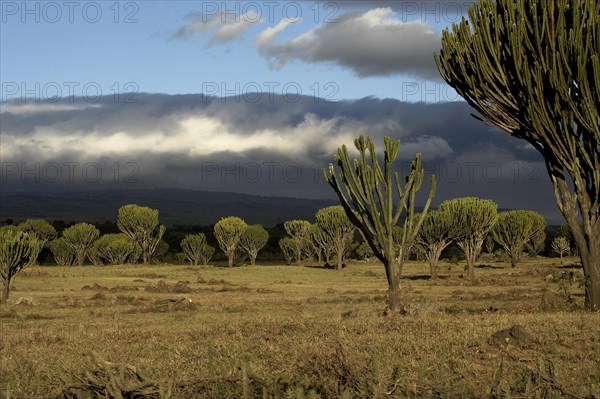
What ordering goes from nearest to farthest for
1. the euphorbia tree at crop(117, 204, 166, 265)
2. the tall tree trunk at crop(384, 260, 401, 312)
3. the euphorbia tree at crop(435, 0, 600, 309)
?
the euphorbia tree at crop(435, 0, 600, 309)
the tall tree trunk at crop(384, 260, 401, 312)
the euphorbia tree at crop(117, 204, 166, 265)

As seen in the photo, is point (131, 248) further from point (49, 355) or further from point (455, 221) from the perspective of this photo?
point (49, 355)

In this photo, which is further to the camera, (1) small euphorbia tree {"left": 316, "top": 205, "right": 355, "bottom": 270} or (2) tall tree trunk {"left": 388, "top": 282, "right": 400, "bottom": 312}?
(1) small euphorbia tree {"left": 316, "top": 205, "right": 355, "bottom": 270}

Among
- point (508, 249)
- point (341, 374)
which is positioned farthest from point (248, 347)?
point (508, 249)

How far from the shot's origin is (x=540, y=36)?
15.1 meters

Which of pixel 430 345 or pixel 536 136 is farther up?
pixel 536 136

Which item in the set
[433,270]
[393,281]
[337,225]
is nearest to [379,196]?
[393,281]

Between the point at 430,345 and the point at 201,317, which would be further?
the point at 201,317

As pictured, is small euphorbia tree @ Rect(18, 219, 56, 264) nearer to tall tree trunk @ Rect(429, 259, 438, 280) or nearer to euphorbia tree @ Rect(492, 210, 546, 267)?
tall tree trunk @ Rect(429, 259, 438, 280)

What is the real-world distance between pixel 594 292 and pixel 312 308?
11959 millimetres

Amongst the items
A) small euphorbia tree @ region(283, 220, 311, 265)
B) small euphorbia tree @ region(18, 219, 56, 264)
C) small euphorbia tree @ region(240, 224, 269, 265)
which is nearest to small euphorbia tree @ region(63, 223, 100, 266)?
small euphorbia tree @ region(18, 219, 56, 264)

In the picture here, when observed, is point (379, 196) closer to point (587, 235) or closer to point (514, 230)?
point (587, 235)

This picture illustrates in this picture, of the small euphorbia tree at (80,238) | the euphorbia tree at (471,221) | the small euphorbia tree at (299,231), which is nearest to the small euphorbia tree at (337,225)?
the small euphorbia tree at (299,231)

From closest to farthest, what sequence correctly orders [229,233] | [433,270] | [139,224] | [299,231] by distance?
1. [433,270]
2. [139,224]
3. [229,233]
4. [299,231]

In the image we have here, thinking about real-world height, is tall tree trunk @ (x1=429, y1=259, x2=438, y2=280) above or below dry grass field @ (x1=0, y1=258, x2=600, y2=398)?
below
